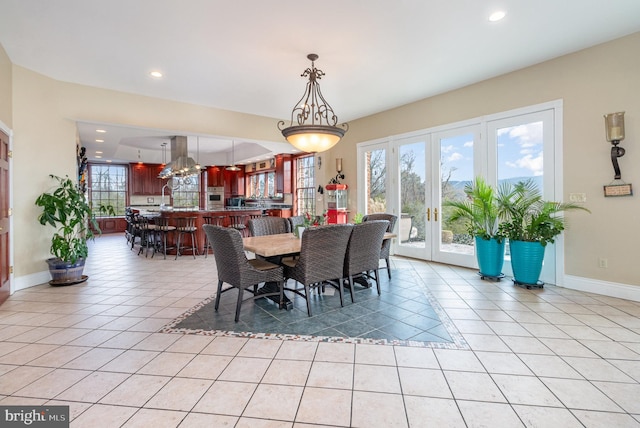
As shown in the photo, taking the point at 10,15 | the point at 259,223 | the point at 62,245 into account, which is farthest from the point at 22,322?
the point at 10,15

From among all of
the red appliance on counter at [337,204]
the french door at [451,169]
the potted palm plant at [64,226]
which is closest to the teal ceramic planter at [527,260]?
the french door at [451,169]

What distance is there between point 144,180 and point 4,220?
8.28 m

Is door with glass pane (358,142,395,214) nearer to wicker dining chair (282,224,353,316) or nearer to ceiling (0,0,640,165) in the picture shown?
ceiling (0,0,640,165)

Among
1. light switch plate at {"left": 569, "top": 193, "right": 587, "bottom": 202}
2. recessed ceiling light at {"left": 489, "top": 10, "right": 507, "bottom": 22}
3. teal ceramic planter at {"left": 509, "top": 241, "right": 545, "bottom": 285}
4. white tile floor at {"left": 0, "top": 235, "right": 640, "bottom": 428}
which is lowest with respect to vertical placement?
white tile floor at {"left": 0, "top": 235, "right": 640, "bottom": 428}

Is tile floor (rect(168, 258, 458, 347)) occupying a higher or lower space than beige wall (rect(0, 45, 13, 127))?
lower

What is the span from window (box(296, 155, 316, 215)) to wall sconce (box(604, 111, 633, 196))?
6078 millimetres

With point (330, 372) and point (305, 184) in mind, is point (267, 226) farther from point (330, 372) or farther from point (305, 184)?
point (305, 184)

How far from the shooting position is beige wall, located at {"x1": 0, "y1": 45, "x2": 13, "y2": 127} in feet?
11.8

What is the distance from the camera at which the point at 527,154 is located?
4227mm

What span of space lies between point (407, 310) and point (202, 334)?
2023 mm

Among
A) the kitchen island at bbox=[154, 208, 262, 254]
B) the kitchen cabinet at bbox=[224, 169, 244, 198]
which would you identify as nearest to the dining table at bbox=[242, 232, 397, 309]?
the kitchen island at bbox=[154, 208, 262, 254]

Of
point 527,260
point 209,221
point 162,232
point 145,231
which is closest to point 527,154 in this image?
point 527,260

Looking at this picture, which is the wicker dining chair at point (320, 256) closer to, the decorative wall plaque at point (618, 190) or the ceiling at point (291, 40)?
the ceiling at point (291, 40)

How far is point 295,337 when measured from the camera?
2.60 metres
